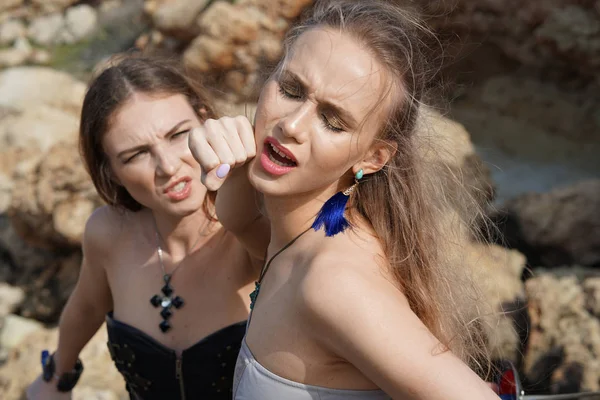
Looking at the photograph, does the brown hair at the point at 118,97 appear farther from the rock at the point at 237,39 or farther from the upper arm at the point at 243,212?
the rock at the point at 237,39

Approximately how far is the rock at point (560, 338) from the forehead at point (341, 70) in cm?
220

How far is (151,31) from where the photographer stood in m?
6.90

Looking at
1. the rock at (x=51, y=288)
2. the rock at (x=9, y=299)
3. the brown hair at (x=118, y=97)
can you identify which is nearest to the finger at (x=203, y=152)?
the brown hair at (x=118, y=97)

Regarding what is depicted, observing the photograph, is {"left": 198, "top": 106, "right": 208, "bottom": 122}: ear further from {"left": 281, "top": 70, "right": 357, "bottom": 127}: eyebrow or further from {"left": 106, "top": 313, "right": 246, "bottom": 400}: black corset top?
{"left": 281, "top": 70, "right": 357, "bottom": 127}: eyebrow

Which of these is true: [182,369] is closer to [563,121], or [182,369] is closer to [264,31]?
[264,31]

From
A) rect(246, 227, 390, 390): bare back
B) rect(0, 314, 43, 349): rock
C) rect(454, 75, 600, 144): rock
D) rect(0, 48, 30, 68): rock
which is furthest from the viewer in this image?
rect(0, 48, 30, 68): rock

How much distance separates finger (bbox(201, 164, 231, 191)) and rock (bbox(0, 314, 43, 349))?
162 inches

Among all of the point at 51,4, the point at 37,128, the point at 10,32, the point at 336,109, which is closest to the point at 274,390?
the point at 336,109

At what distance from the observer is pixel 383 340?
1.36 meters

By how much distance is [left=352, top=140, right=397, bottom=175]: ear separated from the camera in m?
1.61

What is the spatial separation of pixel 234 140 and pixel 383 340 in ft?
1.84

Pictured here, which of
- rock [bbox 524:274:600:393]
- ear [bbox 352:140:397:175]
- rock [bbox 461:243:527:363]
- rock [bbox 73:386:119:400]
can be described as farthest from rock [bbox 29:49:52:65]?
ear [bbox 352:140:397:175]

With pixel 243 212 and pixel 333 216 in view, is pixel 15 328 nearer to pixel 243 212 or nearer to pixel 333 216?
pixel 243 212

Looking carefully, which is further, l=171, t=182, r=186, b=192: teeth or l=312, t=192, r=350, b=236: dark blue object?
l=171, t=182, r=186, b=192: teeth
